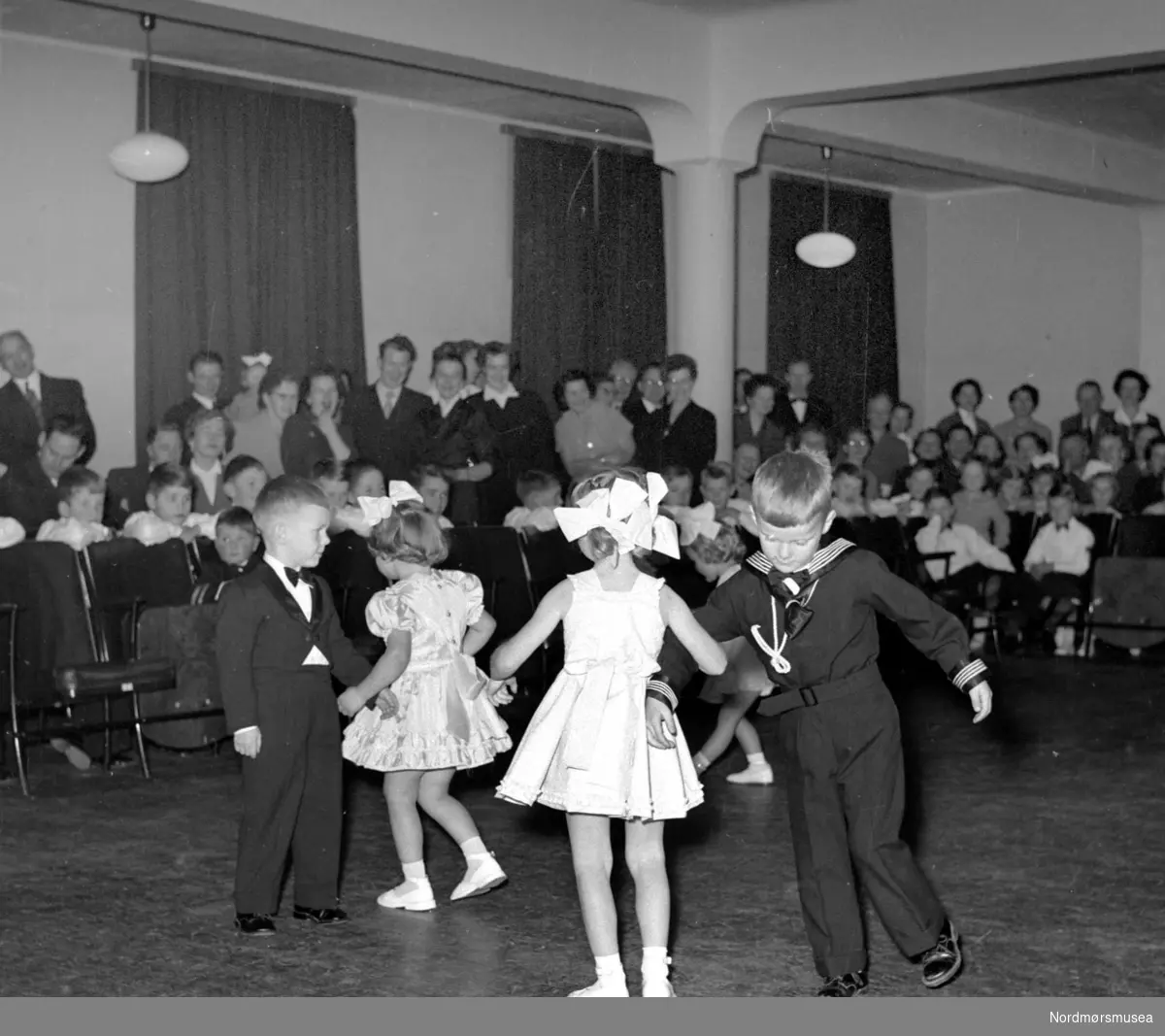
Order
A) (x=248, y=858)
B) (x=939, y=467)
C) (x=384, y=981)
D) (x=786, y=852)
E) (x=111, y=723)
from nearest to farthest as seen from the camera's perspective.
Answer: (x=384, y=981) < (x=248, y=858) < (x=786, y=852) < (x=111, y=723) < (x=939, y=467)

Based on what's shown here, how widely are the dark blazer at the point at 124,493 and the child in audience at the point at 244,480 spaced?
0.75 metres

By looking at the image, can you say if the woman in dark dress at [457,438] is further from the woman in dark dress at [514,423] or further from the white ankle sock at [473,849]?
the white ankle sock at [473,849]

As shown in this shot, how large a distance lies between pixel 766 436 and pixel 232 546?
4.82 metres

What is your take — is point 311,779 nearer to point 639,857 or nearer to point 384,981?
point 384,981

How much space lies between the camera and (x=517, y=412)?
10.3m

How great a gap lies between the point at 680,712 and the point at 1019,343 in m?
10.8

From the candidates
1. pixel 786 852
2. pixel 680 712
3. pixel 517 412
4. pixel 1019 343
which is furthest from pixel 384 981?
pixel 1019 343

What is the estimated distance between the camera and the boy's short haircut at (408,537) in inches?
201

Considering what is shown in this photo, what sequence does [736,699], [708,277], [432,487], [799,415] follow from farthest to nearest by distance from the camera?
[799,415] → [708,277] → [432,487] → [736,699]

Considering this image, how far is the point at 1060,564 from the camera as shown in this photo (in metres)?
11.9

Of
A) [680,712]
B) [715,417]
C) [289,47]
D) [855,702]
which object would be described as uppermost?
[289,47]

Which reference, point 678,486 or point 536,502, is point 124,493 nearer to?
point 536,502

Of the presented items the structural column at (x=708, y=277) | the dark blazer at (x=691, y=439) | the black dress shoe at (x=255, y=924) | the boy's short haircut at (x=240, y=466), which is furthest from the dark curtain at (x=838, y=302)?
the black dress shoe at (x=255, y=924)

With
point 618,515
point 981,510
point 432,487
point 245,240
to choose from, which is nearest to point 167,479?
point 432,487
